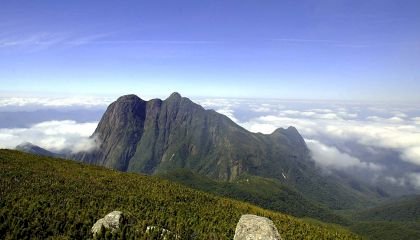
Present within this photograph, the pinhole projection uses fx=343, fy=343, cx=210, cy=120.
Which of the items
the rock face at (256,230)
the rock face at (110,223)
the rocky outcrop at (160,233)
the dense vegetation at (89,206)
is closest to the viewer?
the rock face at (256,230)

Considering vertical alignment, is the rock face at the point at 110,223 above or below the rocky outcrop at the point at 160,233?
above

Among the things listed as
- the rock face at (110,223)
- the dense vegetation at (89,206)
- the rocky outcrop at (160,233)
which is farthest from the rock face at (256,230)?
the rock face at (110,223)

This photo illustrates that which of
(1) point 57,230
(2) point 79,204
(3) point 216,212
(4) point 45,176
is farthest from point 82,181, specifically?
(1) point 57,230

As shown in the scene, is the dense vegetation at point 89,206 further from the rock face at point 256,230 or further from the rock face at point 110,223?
the rock face at point 256,230

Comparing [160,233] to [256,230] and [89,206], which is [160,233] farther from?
[89,206]

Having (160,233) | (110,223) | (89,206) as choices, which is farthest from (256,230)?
(89,206)

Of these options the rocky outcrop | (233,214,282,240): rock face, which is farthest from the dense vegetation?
(233,214,282,240): rock face

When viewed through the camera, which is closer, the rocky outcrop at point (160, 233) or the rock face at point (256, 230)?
the rock face at point (256, 230)
